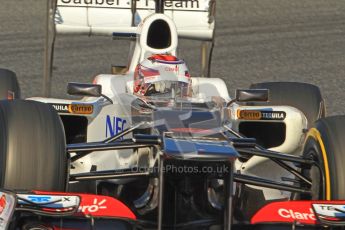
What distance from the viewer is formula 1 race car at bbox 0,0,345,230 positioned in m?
5.60

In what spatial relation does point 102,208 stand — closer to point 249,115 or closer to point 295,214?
point 295,214

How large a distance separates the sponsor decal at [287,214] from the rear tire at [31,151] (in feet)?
3.49

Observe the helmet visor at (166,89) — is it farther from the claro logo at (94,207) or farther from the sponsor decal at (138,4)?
the sponsor decal at (138,4)

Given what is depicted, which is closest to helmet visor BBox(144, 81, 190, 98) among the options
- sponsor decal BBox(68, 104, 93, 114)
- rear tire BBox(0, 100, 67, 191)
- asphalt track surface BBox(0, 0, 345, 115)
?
sponsor decal BBox(68, 104, 93, 114)

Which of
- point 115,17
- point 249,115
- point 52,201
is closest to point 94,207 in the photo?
point 52,201

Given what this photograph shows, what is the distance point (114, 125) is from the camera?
278 inches

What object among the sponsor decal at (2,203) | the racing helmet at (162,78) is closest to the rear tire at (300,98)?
the racing helmet at (162,78)

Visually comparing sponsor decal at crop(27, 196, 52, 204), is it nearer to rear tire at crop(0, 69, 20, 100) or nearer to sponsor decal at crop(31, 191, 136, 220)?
sponsor decal at crop(31, 191, 136, 220)

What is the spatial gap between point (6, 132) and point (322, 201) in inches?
65.7

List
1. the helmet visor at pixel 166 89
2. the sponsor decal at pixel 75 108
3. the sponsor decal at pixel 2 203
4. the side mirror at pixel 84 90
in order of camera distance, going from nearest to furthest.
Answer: the sponsor decal at pixel 2 203 < the side mirror at pixel 84 90 < the helmet visor at pixel 166 89 < the sponsor decal at pixel 75 108

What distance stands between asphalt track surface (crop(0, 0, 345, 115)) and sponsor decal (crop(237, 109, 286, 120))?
146 inches

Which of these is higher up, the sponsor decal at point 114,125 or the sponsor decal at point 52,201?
the sponsor decal at point 114,125

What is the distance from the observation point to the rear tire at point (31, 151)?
19.2ft

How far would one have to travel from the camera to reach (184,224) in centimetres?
588
